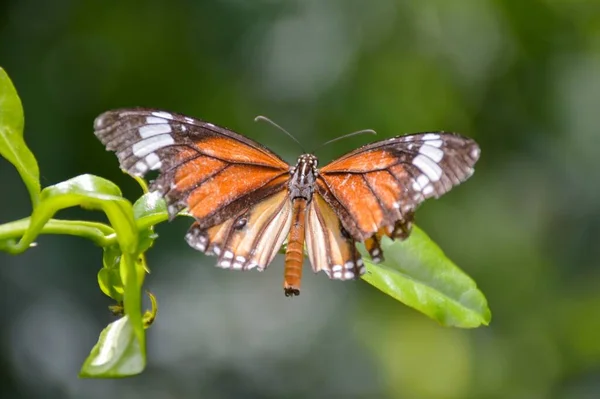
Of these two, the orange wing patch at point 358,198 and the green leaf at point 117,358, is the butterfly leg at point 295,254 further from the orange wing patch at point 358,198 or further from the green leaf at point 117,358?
the green leaf at point 117,358

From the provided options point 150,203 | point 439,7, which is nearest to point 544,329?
point 439,7

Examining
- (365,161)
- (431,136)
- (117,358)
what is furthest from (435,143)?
(117,358)

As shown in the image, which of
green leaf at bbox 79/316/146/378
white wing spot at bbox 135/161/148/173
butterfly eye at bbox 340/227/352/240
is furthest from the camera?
butterfly eye at bbox 340/227/352/240

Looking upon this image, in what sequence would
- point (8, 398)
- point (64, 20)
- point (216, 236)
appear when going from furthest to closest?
point (64, 20), point (8, 398), point (216, 236)

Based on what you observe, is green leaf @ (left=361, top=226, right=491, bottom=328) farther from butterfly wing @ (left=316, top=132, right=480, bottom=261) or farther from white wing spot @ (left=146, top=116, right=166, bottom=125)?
white wing spot @ (left=146, top=116, right=166, bottom=125)

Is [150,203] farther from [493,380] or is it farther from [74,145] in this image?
[493,380]

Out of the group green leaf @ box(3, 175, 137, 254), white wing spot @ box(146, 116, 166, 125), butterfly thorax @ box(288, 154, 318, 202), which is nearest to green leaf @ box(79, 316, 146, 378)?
green leaf @ box(3, 175, 137, 254)

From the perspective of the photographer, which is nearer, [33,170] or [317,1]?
[33,170]
